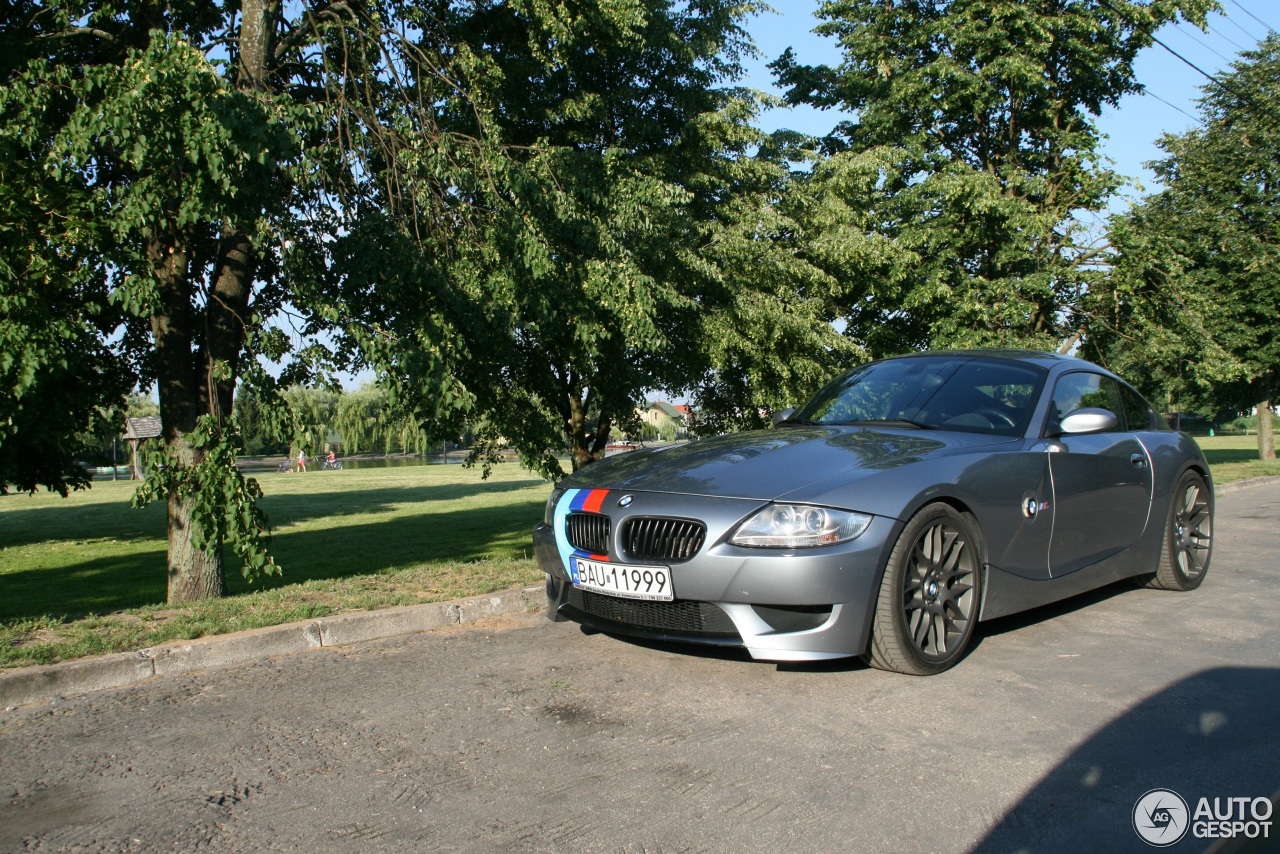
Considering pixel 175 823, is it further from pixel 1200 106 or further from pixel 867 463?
pixel 1200 106

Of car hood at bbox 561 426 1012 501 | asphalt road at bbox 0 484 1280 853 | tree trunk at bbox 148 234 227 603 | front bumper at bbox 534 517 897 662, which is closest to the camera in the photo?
asphalt road at bbox 0 484 1280 853

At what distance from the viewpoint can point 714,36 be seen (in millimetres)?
11484

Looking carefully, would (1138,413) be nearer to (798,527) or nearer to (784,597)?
(798,527)

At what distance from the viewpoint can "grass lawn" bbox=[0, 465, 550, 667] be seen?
548 cm

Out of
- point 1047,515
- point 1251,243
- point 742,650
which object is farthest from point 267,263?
point 1251,243

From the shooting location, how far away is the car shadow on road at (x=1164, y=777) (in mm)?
2828

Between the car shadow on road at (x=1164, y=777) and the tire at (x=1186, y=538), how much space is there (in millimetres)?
2115

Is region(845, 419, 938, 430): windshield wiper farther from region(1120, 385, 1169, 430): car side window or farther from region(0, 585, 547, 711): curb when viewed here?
region(0, 585, 547, 711): curb

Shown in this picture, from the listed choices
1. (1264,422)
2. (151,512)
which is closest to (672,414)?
(151,512)

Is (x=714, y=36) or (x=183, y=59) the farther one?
(x=714, y=36)

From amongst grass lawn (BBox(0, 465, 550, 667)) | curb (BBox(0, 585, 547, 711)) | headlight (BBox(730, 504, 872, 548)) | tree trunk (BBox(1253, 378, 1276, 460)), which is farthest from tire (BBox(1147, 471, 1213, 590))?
tree trunk (BBox(1253, 378, 1276, 460))

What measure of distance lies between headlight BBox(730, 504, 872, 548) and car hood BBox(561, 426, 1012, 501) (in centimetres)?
11

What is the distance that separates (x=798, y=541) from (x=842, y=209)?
929 centimetres

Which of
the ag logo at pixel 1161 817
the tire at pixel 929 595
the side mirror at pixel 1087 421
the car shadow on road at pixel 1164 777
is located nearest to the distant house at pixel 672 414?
the side mirror at pixel 1087 421
